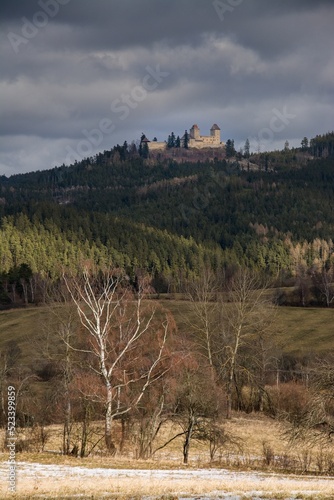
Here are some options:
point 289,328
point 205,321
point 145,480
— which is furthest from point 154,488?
point 289,328

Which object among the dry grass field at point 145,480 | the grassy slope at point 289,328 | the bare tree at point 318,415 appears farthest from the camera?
the grassy slope at point 289,328

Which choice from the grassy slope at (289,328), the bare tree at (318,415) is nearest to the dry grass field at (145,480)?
the bare tree at (318,415)

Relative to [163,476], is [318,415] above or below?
above

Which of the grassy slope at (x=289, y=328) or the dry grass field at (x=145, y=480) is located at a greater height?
the dry grass field at (x=145, y=480)

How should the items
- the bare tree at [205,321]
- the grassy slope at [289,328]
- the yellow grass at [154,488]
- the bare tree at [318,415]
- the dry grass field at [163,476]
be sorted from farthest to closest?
the grassy slope at [289,328] < the bare tree at [205,321] < the bare tree at [318,415] < the dry grass field at [163,476] < the yellow grass at [154,488]

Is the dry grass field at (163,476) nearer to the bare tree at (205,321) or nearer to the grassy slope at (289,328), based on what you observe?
the bare tree at (205,321)

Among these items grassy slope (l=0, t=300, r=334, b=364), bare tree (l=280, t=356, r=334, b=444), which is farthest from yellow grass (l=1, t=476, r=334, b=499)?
grassy slope (l=0, t=300, r=334, b=364)

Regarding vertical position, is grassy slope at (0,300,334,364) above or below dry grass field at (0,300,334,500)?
below

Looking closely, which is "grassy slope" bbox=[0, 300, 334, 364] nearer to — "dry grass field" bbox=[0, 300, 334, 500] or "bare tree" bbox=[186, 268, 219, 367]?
"bare tree" bbox=[186, 268, 219, 367]

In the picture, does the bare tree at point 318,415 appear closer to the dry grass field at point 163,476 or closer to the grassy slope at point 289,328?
the dry grass field at point 163,476

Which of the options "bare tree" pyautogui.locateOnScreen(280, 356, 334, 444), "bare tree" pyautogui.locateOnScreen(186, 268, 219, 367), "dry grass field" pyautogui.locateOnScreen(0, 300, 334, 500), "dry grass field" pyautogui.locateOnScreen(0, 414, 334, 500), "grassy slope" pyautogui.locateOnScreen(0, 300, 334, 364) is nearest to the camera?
"dry grass field" pyautogui.locateOnScreen(0, 414, 334, 500)

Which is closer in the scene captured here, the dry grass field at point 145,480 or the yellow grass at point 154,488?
the yellow grass at point 154,488

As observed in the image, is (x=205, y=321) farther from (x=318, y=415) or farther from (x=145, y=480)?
(x=145, y=480)

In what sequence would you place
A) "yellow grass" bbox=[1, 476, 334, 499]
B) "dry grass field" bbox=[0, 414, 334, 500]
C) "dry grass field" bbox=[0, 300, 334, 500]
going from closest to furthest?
"yellow grass" bbox=[1, 476, 334, 499] < "dry grass field" bbox=[0, 414, 334, 500] < "dry grass field" bbox=[0, 300, 334, 500]
